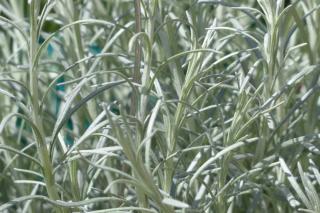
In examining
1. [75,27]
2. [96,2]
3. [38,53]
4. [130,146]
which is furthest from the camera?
[96,2]

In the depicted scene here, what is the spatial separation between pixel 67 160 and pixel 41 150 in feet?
0.13

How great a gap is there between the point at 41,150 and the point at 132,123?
0.43 ft

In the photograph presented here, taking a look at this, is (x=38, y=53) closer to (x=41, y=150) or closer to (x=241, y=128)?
(x=41, y=150)

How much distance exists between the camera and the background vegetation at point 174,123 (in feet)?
2.66

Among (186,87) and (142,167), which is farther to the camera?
(186,87)

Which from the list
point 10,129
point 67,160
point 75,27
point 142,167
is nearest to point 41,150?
point 67,160

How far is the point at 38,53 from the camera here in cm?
82

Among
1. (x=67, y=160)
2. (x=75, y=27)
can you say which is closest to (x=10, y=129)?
(x=75, y=27)

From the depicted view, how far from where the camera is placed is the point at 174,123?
2.79 ft

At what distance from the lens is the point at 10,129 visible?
130 centimetres

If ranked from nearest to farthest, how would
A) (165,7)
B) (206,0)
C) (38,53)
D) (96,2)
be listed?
(38,53) < (206,0) < (165,7) < (96,2)

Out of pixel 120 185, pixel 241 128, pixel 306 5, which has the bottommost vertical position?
pixel 120 185

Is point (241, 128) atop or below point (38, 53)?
below

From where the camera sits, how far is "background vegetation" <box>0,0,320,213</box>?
811mm
